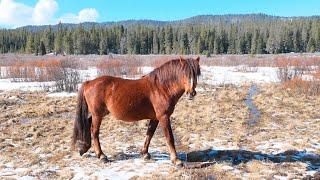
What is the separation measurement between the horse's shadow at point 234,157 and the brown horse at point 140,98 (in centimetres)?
34

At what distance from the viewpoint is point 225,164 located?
6.10 m

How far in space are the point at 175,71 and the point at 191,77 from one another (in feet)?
1.12

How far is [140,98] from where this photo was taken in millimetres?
6148

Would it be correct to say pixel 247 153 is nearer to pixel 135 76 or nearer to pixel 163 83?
pixel 163 83

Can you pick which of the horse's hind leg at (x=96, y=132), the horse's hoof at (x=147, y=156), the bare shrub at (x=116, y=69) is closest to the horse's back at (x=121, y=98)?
the horse's hind leg at (x=96, y=132)

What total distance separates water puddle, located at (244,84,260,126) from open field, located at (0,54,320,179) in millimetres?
28

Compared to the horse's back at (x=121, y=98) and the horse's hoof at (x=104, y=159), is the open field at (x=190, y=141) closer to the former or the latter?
the horse's hoof at (x=104, y=159)

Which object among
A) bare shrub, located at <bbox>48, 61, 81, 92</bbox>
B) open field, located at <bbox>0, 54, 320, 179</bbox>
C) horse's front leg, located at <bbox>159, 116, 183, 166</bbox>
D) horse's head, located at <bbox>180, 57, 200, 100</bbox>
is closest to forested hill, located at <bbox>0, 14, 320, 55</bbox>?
bare shrub, located at <bbox>48, 61, 81, 92</bbox>

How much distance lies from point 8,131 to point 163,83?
14.7ft

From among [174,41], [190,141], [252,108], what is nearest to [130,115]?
[190,141]

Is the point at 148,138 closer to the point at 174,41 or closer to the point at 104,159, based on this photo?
the point at 104,159

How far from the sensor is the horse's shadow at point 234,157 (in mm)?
6363

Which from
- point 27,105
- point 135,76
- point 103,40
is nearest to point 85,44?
point 103,40

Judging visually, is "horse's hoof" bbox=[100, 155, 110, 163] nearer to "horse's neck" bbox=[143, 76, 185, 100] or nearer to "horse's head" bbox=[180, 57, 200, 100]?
"horse's neck" bbox=[143, 76, 185, 100]
